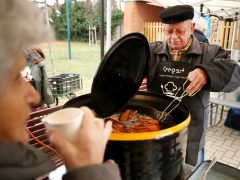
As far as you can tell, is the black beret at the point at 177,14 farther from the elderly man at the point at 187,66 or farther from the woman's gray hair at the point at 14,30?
the woman's gray hair at the point at 14,30

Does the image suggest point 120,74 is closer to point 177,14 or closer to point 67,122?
point 177,14

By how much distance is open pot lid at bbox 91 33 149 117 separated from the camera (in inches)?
33.5

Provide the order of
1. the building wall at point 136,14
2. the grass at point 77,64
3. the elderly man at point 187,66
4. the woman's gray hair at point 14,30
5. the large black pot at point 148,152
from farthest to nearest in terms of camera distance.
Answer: the building wall at point 136,14
the grass at point 77,64
the elderly man at point 187,66
the large black pot at point 148,152
the woman's gray hair at point 14,30

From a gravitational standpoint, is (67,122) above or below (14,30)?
below

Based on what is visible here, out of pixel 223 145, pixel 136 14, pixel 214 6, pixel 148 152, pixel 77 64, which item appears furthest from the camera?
pixel 136 14

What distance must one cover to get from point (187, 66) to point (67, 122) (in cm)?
93

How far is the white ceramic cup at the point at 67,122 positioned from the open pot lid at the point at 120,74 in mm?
337

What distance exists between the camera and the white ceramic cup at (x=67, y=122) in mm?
432

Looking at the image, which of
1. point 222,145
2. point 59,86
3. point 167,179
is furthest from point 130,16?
point 167,179

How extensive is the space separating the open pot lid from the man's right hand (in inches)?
13.8

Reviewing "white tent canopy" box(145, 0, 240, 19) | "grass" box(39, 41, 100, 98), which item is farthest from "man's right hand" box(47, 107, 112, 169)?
"grass" box(39, 41, 100, 98)

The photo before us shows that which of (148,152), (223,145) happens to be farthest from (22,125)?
(223,145)

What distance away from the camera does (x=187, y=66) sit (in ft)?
4.01

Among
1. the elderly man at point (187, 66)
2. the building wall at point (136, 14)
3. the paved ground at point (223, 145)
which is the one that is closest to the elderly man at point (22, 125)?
the elderly man at point (187, 66)
